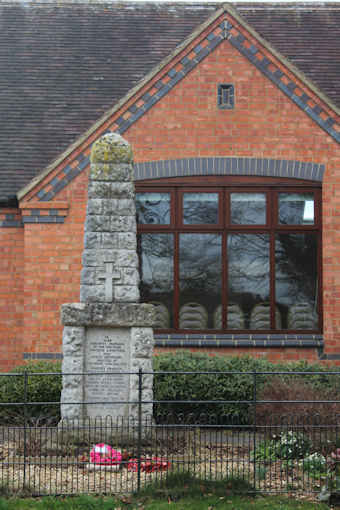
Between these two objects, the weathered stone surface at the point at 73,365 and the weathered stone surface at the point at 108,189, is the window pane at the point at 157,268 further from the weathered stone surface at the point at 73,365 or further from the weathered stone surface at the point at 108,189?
the weathered stone surface at the point at 73,365

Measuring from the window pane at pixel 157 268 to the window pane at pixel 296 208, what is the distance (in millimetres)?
2138

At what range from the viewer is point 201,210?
14.1 metres

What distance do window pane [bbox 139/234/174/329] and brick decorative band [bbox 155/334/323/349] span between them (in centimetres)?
73

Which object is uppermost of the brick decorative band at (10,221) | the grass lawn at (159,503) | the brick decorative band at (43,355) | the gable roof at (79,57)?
the gable roof at (79,57)

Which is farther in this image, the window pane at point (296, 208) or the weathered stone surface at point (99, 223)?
the window pane at point (296, 208)

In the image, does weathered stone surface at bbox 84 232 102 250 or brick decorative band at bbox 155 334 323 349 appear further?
brick decorative band at bbox 155 334 323 349

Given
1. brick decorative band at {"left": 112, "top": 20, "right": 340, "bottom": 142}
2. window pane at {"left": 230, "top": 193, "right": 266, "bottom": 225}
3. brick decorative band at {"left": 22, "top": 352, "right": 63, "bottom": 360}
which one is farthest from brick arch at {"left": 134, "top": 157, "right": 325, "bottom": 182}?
brick decorative band at {"left": 22, "top": 352, "right": 63, "bottom": 360}

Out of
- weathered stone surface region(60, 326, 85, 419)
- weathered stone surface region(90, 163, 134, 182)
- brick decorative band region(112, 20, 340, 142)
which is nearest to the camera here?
weathered stone surface region(60, 326, 85, 419)

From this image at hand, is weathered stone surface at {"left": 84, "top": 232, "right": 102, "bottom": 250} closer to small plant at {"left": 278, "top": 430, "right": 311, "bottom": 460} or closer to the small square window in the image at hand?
small plant at {"left": 278, "top": 430, "right": 311, "bottom": 460}

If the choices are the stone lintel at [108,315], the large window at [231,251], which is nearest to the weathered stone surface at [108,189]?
the stone lintel at [108,315]

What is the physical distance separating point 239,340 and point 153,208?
2.89 m

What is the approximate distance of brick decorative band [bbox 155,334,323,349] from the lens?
1371 cm

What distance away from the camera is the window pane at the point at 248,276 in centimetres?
1401

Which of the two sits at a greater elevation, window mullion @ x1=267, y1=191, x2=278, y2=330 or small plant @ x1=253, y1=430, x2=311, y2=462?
window mullion @ x1=267, y1=191, x2=278, y2=330
